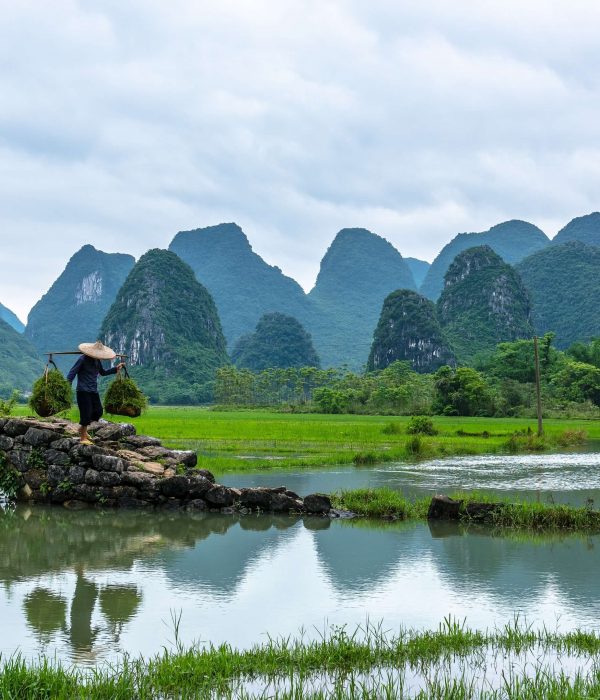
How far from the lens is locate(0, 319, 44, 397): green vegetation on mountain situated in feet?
283

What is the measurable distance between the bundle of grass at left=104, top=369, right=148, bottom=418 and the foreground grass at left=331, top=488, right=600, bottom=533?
9.17 ft

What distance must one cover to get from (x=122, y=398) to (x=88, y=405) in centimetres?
58

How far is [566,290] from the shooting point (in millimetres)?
89500

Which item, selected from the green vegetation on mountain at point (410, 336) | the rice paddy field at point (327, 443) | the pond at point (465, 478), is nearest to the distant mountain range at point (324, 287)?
the green vegetation on mountain at point (410, 336)

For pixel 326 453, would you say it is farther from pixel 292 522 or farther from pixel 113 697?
pixel 113 697

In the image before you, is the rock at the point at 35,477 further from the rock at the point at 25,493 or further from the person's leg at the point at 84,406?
the person's leg at the point at 84,406

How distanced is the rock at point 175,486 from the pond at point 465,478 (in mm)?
1764

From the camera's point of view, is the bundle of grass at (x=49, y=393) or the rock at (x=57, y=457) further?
the bundle of grass at (x=49, y=393)

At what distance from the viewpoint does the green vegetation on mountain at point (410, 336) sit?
7238cm

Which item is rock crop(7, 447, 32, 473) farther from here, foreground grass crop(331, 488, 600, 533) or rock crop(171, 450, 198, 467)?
foreground grass crop(331, 488, 600, 533)

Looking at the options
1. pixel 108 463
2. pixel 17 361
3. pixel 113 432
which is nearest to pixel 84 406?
pixel 108 463

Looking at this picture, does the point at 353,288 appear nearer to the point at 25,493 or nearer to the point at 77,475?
the point at 25,493

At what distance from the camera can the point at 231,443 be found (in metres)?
17.8

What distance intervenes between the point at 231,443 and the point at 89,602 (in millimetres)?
13147
